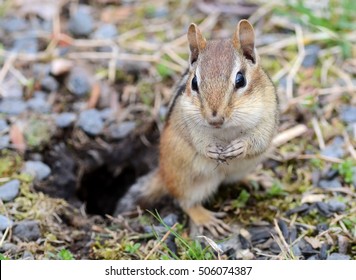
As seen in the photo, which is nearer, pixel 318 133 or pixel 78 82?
pixel 318 133

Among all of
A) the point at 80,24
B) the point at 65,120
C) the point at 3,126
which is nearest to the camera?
the point at 3,126

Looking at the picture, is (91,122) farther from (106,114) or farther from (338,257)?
(338,257)

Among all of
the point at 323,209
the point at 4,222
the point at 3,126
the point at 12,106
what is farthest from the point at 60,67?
the point at 323,209

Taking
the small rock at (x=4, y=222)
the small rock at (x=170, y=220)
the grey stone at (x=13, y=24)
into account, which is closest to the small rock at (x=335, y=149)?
the small rock at (x=170, y=220)

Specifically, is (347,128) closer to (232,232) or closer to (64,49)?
(232,232)

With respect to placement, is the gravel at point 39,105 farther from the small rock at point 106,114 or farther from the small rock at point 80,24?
the small rock at point 80,24

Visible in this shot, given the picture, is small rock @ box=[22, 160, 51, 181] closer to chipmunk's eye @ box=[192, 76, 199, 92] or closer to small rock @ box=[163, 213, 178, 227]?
small rock @ box=[163, 213, 178, 227]

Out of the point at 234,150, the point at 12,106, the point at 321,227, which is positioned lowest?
the point at 321,227

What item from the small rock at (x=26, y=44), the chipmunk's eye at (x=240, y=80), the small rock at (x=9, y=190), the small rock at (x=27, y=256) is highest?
the chipmunk's eye at (x=240, y=80)
